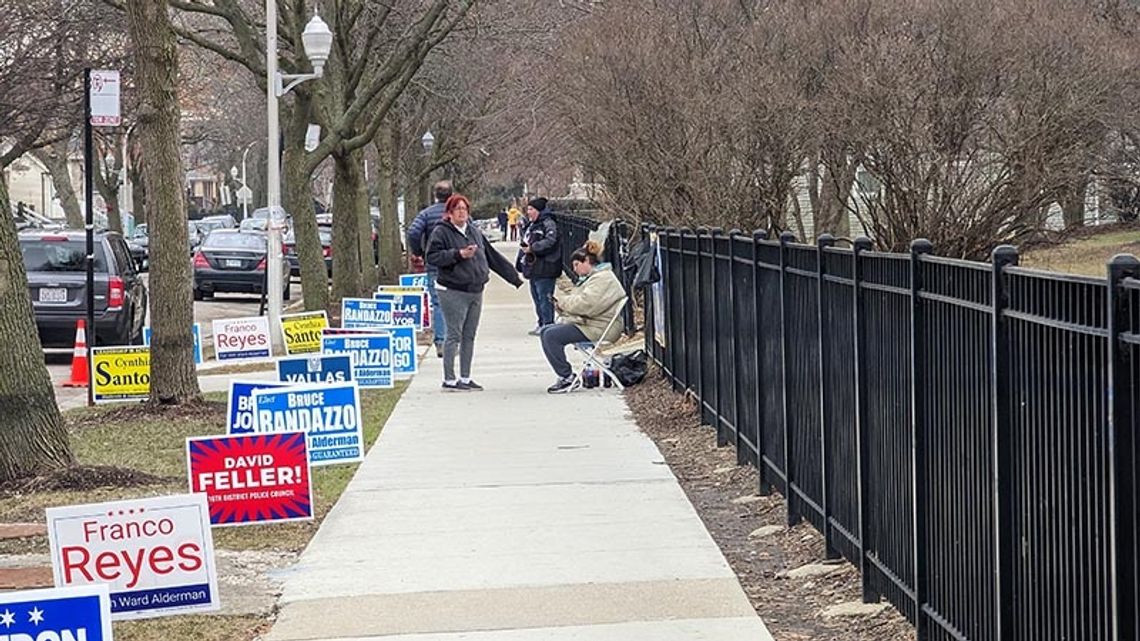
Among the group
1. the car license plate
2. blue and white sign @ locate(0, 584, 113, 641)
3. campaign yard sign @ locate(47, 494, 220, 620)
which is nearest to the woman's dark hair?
the car license plate

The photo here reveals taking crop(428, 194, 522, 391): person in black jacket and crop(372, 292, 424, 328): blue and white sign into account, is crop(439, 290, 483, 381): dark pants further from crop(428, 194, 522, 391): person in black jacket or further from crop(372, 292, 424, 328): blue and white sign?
crop(372, 292, 424, 328): blue and white sign

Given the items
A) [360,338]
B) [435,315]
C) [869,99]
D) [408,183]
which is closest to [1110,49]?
[869,99]

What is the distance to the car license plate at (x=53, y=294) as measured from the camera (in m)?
22.3

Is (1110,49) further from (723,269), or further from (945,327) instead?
(945,327)

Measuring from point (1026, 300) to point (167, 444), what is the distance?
30.3 ft

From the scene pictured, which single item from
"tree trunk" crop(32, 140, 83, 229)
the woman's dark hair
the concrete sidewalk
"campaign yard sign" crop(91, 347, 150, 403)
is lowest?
the concrete sidewalk

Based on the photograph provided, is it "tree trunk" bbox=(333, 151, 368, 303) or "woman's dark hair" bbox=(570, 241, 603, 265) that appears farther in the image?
"tree trunk" bbox=(333, 151, 368, 303)

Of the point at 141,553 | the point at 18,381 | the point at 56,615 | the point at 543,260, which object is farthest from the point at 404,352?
the point at 56,615

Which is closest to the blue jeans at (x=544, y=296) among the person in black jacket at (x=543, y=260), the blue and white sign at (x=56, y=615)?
the person in black jacket at (x=543, y=260)

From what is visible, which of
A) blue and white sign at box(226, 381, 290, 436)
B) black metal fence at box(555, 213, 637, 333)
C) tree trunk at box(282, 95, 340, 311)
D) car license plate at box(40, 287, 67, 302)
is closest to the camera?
blue and white sign at box(226, 381, 290, 436)

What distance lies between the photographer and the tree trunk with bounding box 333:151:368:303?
1200 inches

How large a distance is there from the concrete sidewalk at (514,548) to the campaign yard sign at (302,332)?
4.35m

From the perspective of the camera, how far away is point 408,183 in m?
48.8

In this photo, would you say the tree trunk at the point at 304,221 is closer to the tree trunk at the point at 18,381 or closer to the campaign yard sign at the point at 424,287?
the campaign yard sign at the point at 424,287
